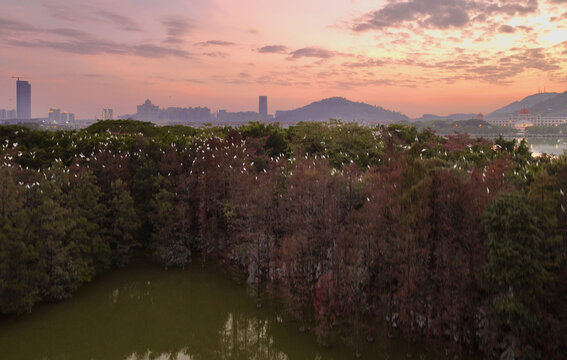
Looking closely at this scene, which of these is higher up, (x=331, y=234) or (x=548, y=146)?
(x=548, y=146)

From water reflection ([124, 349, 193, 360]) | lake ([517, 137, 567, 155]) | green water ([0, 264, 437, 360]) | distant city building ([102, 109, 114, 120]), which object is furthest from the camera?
distant city building ([102, 109, 114, 120])

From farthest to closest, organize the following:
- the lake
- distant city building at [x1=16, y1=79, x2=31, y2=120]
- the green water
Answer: distant city building at [x1=16, y1=79, x2=31, y2=120]
the lake
the green water

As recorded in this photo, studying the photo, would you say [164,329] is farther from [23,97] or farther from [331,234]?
[23,97]

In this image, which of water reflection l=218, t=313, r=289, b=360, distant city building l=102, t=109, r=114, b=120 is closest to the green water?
water reflection l=218, t=313, r=289, b=360

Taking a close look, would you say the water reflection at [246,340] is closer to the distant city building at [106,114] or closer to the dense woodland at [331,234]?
the dense woodland at [331,234]

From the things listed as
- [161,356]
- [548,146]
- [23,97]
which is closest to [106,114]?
[23,97]

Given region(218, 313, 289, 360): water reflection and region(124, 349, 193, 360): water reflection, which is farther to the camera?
region(218, 313, 289, 360): water reflection

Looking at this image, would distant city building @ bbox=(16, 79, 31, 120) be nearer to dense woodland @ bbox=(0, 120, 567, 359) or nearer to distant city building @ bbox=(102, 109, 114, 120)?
distant city building @ bbox=(102, 109, 114, 120)
